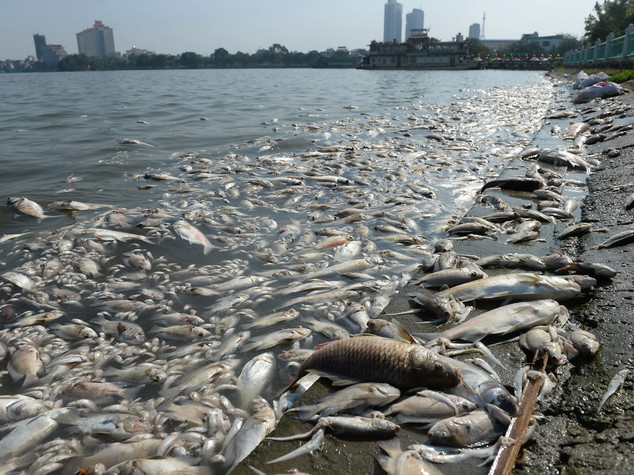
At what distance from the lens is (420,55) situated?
4409 inches

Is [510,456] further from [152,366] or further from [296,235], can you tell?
[296,235]

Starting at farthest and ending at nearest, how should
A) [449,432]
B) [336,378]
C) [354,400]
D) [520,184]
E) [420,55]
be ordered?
[420,55]
[520,184]
[336,378]
[354,400]
[449,432]

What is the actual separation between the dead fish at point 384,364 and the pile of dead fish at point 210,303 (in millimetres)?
24

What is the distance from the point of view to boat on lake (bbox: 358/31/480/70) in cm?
10981

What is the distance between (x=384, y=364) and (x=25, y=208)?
6.34 meters

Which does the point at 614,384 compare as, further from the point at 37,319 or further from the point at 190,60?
the point at 190,60

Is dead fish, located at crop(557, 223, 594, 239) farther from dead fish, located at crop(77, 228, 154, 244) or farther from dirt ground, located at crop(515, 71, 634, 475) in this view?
dead fish, located at crop(77, 228, 154, 244)

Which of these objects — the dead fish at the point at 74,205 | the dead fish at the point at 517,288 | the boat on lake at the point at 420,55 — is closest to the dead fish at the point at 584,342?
the dead fish at the point at 517,288

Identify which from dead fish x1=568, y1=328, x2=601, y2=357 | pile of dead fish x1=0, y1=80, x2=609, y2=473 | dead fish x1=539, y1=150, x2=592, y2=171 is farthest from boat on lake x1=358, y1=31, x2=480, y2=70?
dead fish x1=568, y1=328, x2=601, y2=357

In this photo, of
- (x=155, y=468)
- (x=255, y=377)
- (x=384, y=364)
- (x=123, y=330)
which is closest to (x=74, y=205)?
(x=123, y=330)

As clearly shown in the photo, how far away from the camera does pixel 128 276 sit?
4438 millimetres

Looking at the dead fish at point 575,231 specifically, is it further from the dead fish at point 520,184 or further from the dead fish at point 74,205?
the dead fish at point 74,205

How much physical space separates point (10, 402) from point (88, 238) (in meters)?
2.99

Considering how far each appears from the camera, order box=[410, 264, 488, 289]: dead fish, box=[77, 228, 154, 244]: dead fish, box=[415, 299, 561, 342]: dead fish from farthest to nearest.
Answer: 1. box=[77, 228, 154, 244]: dead fish
2. box=[410, 264, 488, 289]: dead fish
3. box=[415, 299, 561, 342]: dead fish
